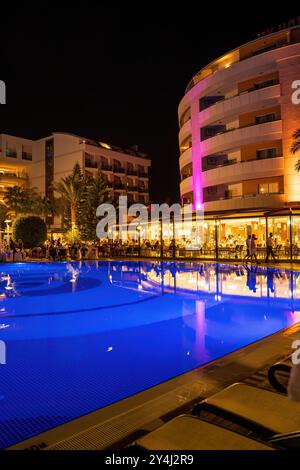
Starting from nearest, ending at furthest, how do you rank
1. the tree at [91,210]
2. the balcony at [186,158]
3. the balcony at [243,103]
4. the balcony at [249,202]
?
the balcony at [249,202], the balcony at [243,103], the tree at [91,210], the balcony at [186,158]

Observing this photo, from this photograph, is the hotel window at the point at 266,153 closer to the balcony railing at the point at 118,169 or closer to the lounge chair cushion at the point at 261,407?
the lounge chair cushion at the point at 261,407

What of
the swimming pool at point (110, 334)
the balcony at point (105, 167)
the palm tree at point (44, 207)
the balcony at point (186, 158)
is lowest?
the swimming pool at point (110, 334)

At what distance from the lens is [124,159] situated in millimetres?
62094

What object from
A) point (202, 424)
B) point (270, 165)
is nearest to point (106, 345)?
point (202, 424)

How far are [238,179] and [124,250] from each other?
10.9 metres

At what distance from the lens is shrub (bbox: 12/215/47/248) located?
31.8m

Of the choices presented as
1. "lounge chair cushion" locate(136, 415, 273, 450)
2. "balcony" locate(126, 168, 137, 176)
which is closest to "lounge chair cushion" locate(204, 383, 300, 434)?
"lounge chair cushion" locate(136, 415, 273, 450)

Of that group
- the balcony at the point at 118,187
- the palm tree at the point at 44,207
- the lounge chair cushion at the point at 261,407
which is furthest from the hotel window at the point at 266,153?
the palm tree at the point at 44,207

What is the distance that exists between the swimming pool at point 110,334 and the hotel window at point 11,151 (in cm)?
4995

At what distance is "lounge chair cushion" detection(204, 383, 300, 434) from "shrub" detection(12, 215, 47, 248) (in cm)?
3024

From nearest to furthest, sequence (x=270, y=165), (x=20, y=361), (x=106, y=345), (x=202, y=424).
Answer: (x=202, y=424) → (x=20, y=361) → (x=106, y=345) → (x=270, y=165)

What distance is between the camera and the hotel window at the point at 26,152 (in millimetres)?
61719
